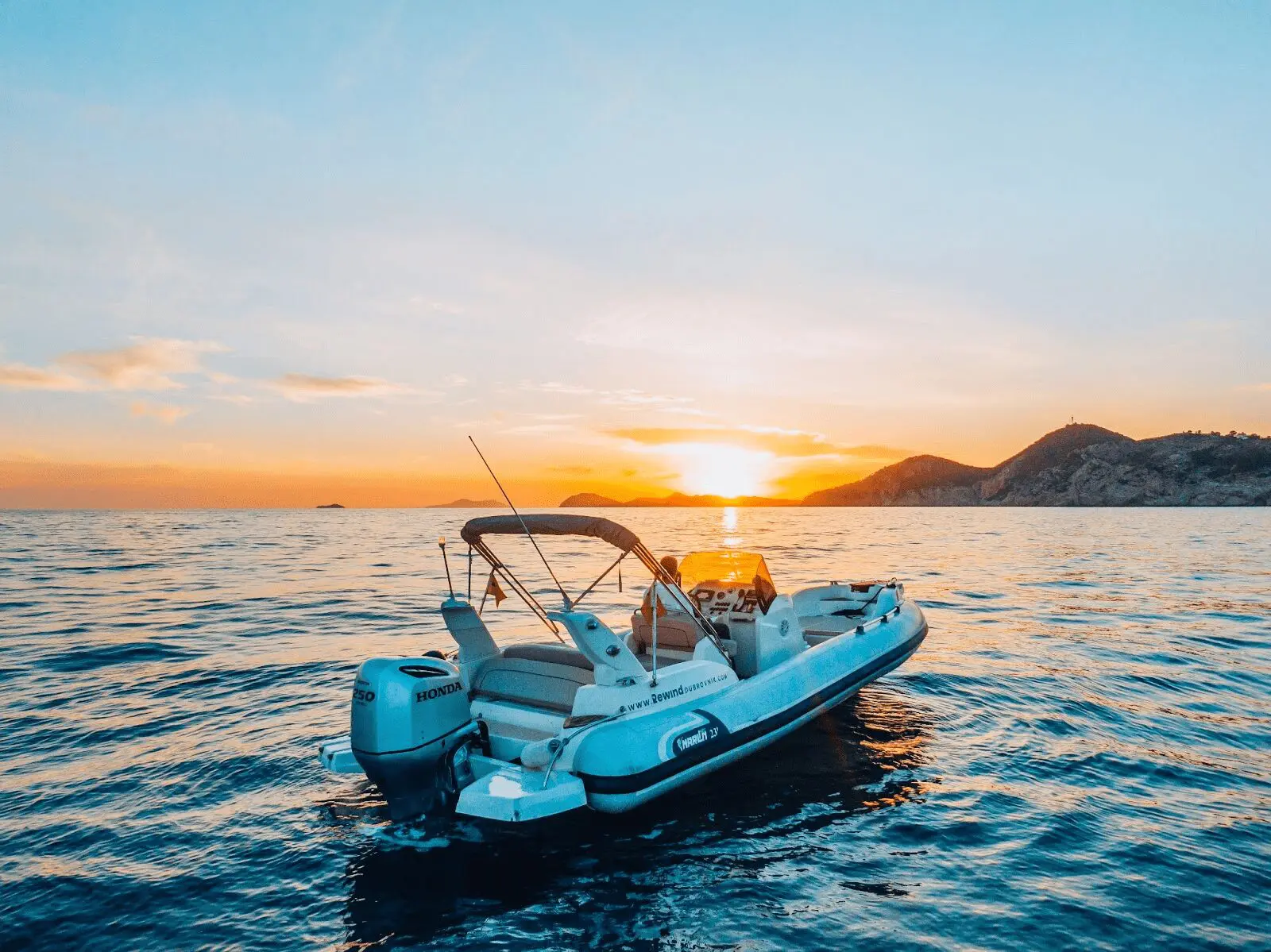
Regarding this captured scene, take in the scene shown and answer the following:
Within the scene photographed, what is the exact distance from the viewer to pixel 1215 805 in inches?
290

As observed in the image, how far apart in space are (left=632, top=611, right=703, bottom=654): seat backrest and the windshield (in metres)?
0.80

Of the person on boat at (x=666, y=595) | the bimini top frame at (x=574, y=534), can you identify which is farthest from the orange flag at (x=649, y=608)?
the bimini top frame at (x=574, y=534)

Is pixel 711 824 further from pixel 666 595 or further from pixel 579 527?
pixel 579 527

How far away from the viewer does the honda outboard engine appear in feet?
20.4

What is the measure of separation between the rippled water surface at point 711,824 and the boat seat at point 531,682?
1.21 m

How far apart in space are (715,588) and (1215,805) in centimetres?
568

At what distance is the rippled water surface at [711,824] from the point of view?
526cm

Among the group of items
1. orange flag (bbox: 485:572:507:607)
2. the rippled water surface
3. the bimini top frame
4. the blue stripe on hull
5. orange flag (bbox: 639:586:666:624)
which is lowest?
the rippled water surface

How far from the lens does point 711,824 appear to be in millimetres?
6902

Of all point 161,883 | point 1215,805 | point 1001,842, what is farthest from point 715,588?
point 161,883

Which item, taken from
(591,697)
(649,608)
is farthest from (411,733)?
(649,608)

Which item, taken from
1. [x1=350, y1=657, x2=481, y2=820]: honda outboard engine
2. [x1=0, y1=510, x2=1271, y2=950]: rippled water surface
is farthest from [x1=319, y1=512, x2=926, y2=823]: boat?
[x1=0, y1=510, x2=1271, y2=950]: rippled water surface

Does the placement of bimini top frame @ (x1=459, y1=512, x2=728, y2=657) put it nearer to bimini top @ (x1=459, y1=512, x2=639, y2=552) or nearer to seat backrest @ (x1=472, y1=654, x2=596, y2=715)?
bimini top @ (x1=459, y1=512, x2=639, y2=552)

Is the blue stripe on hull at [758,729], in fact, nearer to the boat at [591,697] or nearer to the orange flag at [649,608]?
the boat at [591,697]
